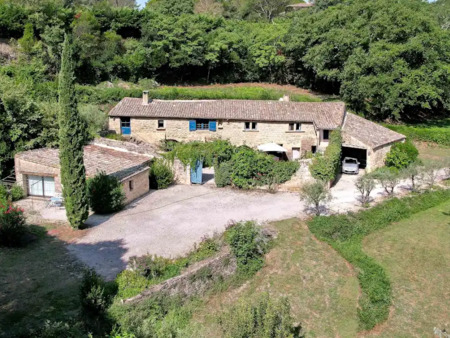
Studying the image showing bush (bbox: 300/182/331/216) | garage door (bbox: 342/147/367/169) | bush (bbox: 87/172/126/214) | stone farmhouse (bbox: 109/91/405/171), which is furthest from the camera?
garage door (bbox: 342/147/367/169)

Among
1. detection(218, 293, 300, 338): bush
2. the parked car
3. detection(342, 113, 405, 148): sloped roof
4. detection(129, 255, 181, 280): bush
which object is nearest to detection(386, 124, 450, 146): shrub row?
detection(342, 113, 405, 148): sloped roof

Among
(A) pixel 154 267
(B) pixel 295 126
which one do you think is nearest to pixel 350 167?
(B) pixel 295 126

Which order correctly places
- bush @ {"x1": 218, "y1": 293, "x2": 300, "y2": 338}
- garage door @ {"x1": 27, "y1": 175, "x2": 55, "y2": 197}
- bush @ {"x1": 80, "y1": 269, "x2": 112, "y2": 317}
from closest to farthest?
bush @ {"x1": 218, "y1": 293, "x2": 300, "y2": 338} → bush @ {"x1": 80, "y1": 269, "x2": 112, "y2": 317} → garage door @ {"x1": 27, "y1": 175, "x2": 55, "y2": 197}

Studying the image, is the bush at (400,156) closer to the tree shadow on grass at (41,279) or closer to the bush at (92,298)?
the tree shadow on grass at (41,279)

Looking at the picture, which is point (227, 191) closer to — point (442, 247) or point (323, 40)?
point (442, 247)

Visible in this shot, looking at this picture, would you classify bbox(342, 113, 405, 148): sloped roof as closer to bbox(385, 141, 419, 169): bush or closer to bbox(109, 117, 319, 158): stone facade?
bbox(385, 141, 419, 169): bush
